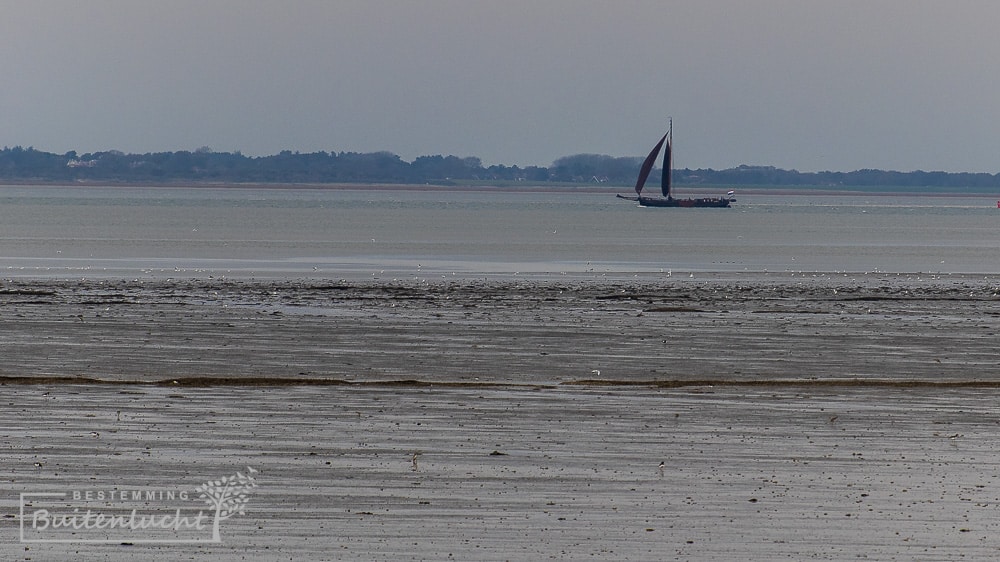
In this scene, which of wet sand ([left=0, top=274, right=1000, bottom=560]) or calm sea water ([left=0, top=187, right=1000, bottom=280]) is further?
calm sea water ([left=0, top=187, right=1000, bottom=280])

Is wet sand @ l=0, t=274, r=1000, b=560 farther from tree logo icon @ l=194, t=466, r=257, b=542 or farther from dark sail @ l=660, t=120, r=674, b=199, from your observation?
dark sail @ l=660, t=120, r=674, b=199

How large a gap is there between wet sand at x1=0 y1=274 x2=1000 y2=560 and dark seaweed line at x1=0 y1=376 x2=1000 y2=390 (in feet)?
0.22

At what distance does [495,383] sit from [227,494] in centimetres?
622

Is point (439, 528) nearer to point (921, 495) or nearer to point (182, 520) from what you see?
point (182, 520)

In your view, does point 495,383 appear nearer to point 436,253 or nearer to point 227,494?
point 227,494

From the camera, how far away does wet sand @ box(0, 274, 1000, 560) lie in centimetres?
827

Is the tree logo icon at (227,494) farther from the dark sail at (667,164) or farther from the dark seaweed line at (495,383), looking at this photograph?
the dark sail at (667,164)

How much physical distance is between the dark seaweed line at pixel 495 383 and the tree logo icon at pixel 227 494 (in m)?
4.93

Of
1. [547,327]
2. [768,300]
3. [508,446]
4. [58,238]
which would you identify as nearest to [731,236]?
[58,238]

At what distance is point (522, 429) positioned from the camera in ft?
38.7

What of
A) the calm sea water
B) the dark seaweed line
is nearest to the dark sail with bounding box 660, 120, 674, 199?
the calm sea water

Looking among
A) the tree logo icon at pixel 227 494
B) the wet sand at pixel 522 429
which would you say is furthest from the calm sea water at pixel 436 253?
the tree logo icon at pixel 227 494

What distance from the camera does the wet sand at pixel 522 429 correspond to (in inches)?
326

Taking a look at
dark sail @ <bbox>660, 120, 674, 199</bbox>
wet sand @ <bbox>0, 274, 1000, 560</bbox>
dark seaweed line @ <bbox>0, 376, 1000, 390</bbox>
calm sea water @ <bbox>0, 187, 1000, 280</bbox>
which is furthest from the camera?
dark sail @ <bbox>660, 120, 674, 199</bbox>
